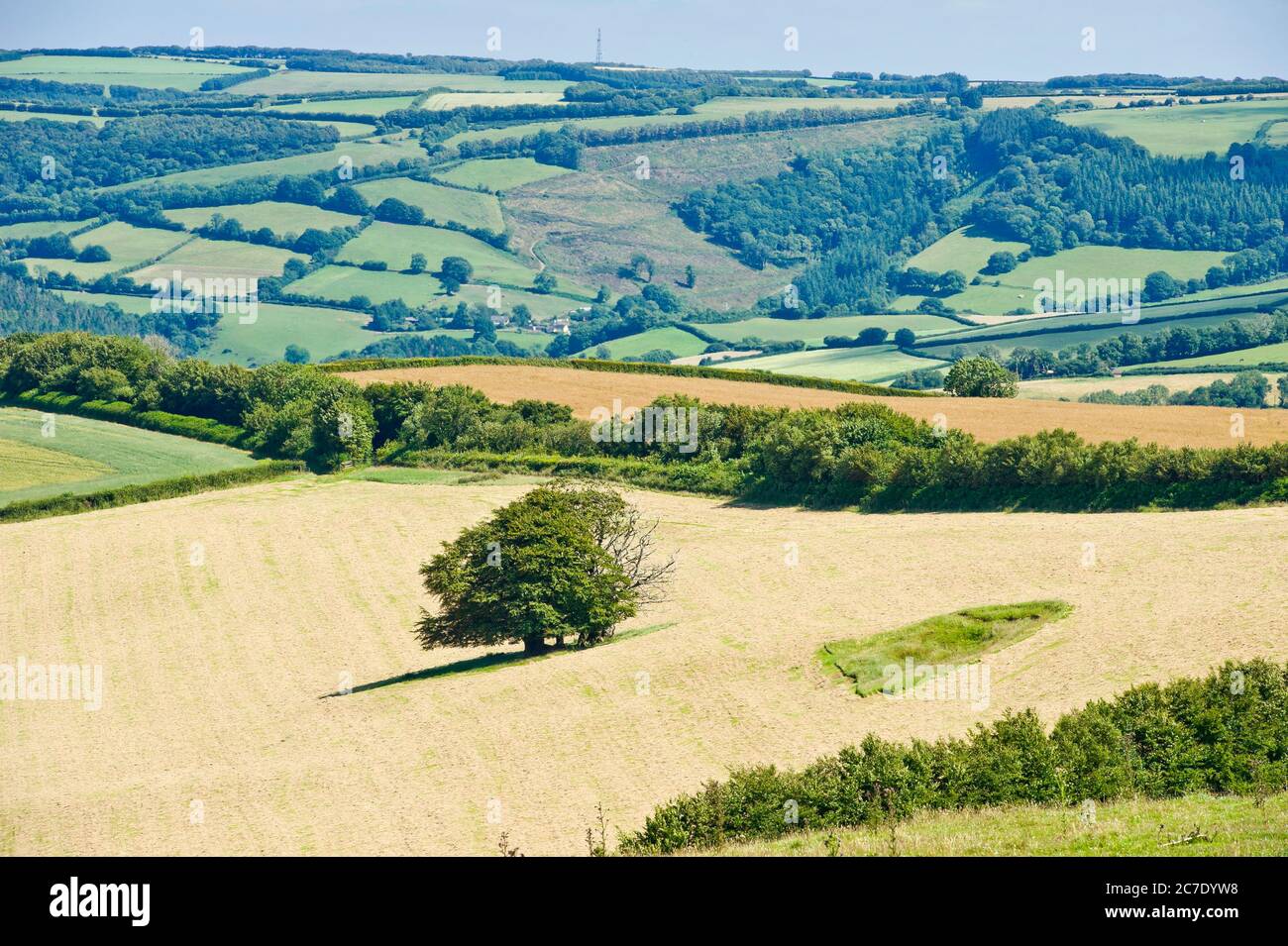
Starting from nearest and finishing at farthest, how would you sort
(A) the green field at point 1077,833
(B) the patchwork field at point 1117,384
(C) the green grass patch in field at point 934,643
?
(A) the green field at point 1077,833, (C) the green grass patch in field at point 934,643, (B) the patchwork field at point 1117,384

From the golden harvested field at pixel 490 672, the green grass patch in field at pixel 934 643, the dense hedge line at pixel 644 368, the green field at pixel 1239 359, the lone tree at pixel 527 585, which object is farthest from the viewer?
the green field at pixel 1239 359

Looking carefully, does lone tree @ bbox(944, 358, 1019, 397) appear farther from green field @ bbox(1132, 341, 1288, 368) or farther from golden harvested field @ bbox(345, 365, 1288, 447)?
green field @ bbox(1132, 341, 1288, 368)

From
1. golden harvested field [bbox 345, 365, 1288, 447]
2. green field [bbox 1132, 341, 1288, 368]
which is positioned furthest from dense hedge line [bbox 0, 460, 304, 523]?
green field [bbox 1132, 341, 1288, 368]

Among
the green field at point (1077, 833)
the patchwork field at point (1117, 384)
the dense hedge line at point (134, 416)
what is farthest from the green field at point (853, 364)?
the green field at point (1077, 833)

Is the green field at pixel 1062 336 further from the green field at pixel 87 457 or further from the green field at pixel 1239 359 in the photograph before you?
the green field at pixel 87 457

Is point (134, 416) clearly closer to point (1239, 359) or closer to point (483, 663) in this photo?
point (483, 663)

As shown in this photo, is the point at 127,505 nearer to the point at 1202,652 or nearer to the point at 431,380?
the point at 431,380
